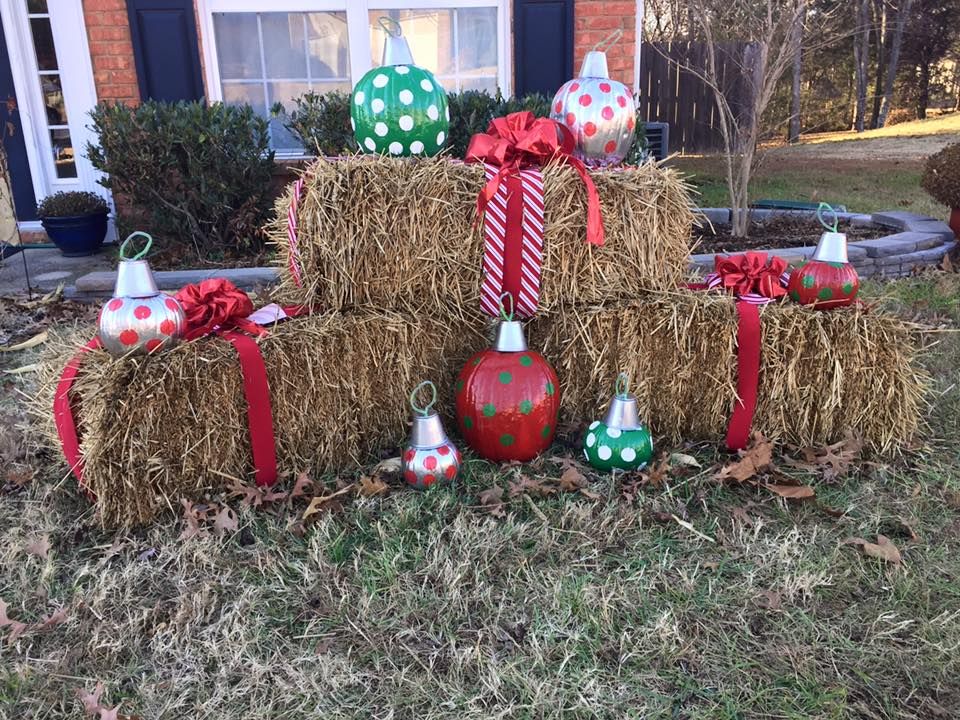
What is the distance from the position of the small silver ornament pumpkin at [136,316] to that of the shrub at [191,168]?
353 centimetres

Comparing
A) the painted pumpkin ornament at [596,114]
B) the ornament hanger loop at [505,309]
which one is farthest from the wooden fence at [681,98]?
the ornament hanger loop at [505,309]

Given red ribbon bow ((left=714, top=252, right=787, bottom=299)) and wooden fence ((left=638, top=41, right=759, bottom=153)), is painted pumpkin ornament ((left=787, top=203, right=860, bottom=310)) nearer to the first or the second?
red ribbon bow ((left=714, top=252, right=787, bottom=299))

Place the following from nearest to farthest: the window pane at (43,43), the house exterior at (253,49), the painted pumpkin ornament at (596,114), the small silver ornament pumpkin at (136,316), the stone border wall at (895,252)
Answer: the small silver ornament pumpkin at (136,316) → the painted pumpkin ornament at (596,114) → the stone border wall at (895,252) → the house exterior at (253,49) → the window pane at (43,43)

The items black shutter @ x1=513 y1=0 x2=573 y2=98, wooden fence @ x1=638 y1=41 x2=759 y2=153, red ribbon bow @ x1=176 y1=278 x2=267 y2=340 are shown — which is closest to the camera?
red ribbon bow @ x1=176 y1=278 x2=267 y2=340

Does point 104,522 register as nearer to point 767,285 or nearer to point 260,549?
point 260,549

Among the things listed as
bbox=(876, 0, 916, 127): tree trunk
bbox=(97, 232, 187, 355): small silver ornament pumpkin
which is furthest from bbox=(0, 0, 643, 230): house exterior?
bbox=(876, 0, 916, 127): tree trunk

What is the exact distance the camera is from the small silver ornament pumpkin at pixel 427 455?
278 centimetres

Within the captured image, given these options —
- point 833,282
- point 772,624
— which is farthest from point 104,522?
point 833,282

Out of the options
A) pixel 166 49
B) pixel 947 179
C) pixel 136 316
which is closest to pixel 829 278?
pixel 136 316

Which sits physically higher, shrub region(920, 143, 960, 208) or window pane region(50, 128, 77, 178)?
window pane region(50, 128, 77, 178)

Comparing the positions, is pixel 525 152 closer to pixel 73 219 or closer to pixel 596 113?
pixel 596 113

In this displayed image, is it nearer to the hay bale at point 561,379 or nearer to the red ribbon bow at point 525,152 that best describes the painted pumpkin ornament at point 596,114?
the red ribbon bow at point 525,152

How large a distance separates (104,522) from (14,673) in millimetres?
651

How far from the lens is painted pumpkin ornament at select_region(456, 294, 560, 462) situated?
2.89 metres
